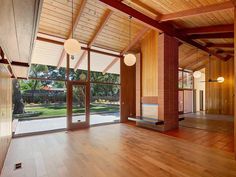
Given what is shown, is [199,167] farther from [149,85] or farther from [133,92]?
[133,92]

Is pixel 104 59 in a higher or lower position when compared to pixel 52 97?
higher

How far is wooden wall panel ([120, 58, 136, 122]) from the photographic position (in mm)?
7719

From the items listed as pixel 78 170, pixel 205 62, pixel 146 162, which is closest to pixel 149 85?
pixel 146 162

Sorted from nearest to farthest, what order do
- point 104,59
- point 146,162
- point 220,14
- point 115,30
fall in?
point 146,162 → point 220,14 → point 115,30 → point 104,59

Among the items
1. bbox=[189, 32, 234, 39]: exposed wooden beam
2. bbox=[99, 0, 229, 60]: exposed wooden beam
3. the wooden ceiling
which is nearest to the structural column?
bbox=[99, 0, 229, 60]: exposed wooden beam

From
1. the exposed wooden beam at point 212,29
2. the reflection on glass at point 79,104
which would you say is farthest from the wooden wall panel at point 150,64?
the reflection on glass at point 79,104

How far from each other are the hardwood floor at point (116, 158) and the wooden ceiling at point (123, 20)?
3.38m

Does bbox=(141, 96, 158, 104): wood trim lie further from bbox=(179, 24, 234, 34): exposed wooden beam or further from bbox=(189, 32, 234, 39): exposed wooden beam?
bbox=(189, 32, 234, 39): exposed wooden beam

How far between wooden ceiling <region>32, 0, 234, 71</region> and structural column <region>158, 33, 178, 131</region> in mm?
820

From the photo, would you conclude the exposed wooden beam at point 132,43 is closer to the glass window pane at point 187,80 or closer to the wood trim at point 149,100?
the wood trim at point 149,100

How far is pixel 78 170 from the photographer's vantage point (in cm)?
278

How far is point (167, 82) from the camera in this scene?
19.0 ft

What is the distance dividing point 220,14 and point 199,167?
4.47 meters

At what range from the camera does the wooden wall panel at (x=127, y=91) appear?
772 centimetres
